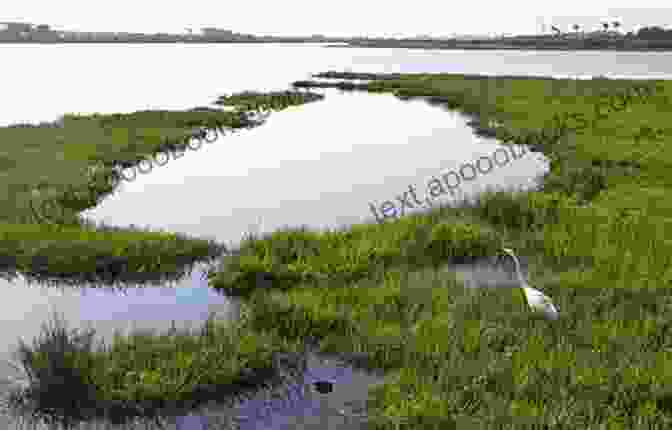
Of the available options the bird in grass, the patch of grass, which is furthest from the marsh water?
the bird in grass

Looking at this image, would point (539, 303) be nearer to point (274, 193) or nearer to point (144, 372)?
point (144, 372)

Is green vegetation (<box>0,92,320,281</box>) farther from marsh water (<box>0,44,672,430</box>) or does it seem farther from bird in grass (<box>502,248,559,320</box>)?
bird in grass (<box>502,248,559,320</box>)

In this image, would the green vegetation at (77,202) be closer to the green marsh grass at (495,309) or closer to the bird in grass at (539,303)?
the green marsh grass at (495,309)

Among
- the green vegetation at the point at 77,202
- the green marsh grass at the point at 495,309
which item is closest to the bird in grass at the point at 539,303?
the green marsh grass at the point at 495,309

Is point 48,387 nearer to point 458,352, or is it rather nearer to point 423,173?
point 458,352

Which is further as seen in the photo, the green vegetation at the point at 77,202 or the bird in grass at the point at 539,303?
the green vegetation at the point at 77,202

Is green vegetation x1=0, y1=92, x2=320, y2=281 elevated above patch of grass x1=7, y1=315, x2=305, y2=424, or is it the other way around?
green vegetation x1=0, y1=92, x2=320, y2=281

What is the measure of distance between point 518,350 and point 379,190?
38.7 ft

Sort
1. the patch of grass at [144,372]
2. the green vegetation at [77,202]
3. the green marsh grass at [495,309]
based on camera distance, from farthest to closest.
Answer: the green vegetation at [77,202], the patch of grass at [144,372], the green marsh grass at [495,309]

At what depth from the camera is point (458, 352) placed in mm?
6965

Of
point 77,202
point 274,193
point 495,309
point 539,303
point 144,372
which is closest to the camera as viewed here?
point 144,372

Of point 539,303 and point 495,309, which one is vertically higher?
point 539,303

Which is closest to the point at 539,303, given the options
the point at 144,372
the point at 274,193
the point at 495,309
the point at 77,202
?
the point at 495,309

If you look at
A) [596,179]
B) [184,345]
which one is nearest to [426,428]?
[184,345]
